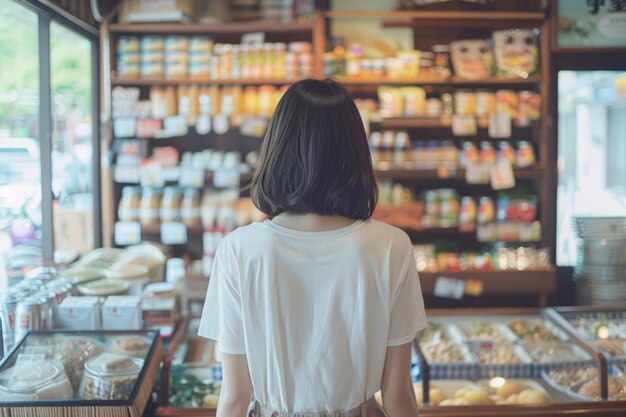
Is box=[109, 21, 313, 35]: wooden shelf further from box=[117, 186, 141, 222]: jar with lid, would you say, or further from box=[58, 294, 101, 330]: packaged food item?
box=[58, 294, 101, 330]: packaged food item

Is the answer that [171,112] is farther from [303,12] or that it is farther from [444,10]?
[444,10]

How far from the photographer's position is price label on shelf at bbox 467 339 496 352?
3.11 metres

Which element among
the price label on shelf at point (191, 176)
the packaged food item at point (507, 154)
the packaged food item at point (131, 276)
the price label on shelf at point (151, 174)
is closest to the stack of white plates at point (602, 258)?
the packaged food item at point (507, 154)

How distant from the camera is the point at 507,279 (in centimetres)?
445

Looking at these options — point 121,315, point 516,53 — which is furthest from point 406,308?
point 516,53

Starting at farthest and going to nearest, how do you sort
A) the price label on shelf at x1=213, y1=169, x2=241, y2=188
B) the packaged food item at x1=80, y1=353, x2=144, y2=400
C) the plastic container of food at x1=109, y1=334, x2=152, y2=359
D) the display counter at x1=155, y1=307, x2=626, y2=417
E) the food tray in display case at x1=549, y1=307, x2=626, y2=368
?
1. the price label on shelf at x1=213, y1=169, x2=241, y2=188
2. the food tray in display case at x1=549, y1=307, x2=626, y2=368
3. the display counter at x1=155, y1=307, x2=626, y2=417
4. the plastic container of food at x1=109, y1=334, x2=152, y2=359
5. the packaged food item at x1=80, y1=353, x2=144, y2=400

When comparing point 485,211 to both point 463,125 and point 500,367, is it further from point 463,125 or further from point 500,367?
point 500,367

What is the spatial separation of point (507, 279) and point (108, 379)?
3.12 m

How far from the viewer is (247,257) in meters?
1.38

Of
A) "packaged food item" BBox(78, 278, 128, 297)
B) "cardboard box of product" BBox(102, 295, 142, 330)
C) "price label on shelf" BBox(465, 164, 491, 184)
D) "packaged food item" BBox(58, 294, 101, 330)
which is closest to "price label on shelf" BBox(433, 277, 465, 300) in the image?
"price label on shelf" BBox(465, 164, 491, 184)

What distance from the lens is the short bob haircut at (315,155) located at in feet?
4.45

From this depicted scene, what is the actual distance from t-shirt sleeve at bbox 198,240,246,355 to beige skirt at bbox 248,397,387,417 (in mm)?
138

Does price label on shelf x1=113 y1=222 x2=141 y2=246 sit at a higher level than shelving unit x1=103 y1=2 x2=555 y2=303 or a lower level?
lower

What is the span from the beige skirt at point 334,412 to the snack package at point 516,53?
3.56 metres
